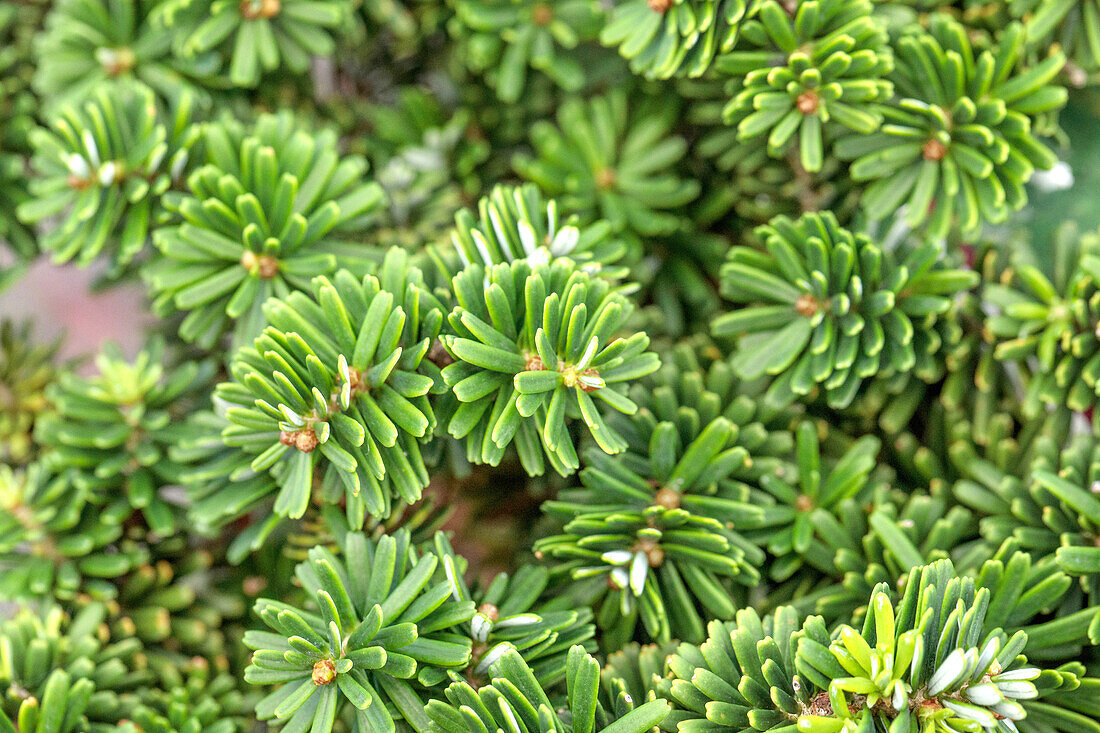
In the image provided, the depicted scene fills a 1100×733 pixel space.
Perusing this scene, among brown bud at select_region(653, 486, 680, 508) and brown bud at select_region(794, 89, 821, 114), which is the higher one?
brown bud at select_region(794, 89, 821, 114)

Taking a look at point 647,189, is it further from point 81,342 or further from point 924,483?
point 81,342

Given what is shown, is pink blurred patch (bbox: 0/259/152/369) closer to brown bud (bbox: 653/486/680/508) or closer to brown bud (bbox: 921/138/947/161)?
brown bud (bbox: 653/486/680/508)

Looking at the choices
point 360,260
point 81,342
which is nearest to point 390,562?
point 360,260

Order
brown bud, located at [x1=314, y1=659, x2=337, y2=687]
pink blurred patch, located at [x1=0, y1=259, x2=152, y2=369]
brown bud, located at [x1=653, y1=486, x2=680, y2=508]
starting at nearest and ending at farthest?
brown bud, located at [x1=314, y1=659, x2=337, y2=687], brown bud, located at [x1=653, y1=486, x2=680, y2=508], pink blurred patch, located at [x1=0, y1=259, x2=152, y2=369]

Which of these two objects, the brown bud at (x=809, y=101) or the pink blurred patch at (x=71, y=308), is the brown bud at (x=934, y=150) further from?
the pink blurred patch at (x=71, y=308)

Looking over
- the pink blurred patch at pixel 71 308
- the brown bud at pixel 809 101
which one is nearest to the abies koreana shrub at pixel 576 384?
the brown bud at pixel 809 101

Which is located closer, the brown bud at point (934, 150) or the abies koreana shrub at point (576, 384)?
the abies koreana shrub at point (576, 384)

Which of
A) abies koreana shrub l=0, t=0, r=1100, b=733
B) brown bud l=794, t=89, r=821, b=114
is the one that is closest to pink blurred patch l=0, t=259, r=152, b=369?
abies koreana shrub l=0, t=0, r=1100, b=733

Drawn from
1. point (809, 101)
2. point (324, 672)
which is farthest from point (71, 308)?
point (809, 101)

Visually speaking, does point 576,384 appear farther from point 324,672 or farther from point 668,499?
point 324,672
